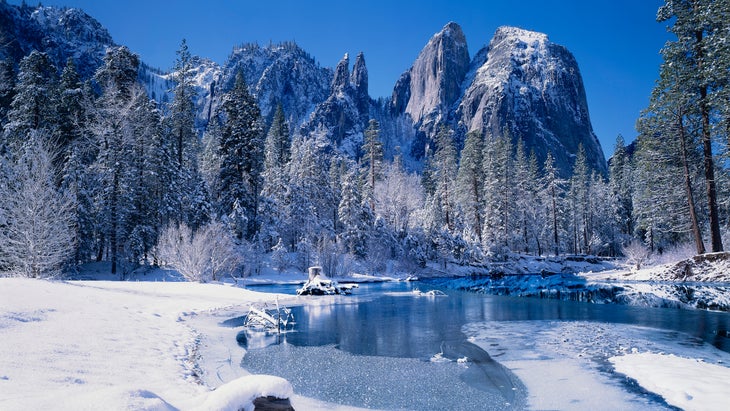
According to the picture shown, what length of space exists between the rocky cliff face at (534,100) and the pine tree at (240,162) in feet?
385

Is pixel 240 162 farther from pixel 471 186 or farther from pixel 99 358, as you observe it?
pixel 99 358

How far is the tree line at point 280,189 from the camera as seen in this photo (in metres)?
22.3

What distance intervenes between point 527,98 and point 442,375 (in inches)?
6295

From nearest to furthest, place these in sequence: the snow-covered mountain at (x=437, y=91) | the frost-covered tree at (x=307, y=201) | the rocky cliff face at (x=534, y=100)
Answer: the frost-covered tree at (x=307, y=201), the rocky cliff face at (x=534, y=100), the snow-covered mountain at (x=437, y=91)

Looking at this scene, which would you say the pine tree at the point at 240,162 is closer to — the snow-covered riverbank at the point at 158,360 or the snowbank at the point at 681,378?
the snow-covered riverbank at the point at 158,360

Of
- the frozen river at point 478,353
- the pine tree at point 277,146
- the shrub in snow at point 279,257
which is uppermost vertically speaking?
the pine tree at point 277,146

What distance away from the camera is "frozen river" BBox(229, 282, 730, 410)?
7414mm

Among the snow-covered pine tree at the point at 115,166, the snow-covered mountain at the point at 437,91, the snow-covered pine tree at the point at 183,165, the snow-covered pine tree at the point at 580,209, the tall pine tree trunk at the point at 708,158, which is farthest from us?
the snow-covered mountain at the point at 437,91

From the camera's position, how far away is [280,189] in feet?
161

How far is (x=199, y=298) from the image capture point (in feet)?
70.6

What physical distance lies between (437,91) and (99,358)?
183 meters

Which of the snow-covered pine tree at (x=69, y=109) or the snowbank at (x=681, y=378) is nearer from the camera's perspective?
the snowbank at (x=681, y=378)

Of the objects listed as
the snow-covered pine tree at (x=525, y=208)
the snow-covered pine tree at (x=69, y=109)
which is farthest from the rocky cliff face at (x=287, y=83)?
the snow-covered pine tree at (x=69, y=109)

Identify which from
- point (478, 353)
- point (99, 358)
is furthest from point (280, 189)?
point (99, 358)
